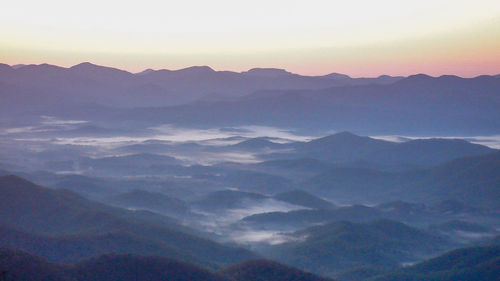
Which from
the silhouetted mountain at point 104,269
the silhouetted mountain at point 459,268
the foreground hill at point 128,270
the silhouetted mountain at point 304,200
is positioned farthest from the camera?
the silhouetted mountain at point 304,200

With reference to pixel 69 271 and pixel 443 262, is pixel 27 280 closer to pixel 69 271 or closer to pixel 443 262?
pixel 69 271

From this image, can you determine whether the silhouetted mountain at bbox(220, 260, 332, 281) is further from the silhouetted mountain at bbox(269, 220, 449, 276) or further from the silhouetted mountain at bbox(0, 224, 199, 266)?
the silhouetted mountain at bbox(269, 220, 449, 276)

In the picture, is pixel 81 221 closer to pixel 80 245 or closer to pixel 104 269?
pixel 80 245

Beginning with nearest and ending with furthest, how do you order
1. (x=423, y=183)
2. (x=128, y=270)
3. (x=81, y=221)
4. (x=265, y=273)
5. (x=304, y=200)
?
(x=128, y=270)
(x=265, y=273)
(x=81, y=221)
(x=304, y=200)
(x=423, y=183)

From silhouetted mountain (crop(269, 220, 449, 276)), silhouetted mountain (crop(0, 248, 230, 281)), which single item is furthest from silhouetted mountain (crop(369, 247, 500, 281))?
silhouetted mountain (crop(0, 248, 230, 281))

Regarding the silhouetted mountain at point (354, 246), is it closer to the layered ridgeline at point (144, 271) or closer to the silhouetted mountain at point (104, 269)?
the layered ridgeline at point (144, 271)

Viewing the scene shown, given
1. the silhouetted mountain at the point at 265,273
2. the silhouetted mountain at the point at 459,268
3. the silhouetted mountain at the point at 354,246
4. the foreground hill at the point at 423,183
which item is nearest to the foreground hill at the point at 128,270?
the silhouetted mountain at the point at 265,273

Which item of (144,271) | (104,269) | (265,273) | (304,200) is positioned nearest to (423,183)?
(304,200)
